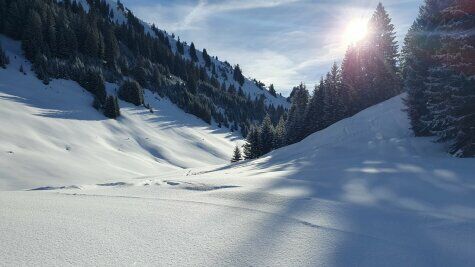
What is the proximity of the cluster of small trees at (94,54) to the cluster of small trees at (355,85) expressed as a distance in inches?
1200

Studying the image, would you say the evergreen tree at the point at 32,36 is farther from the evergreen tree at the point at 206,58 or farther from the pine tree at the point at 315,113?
the evergreen tree at the point at 206,58

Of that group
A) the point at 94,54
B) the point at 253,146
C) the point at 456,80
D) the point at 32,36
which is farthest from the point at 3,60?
the point at 456,80

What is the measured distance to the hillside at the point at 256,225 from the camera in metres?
3.95

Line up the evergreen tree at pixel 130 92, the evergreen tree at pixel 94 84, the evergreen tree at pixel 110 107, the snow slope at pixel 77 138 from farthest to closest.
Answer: the evergreen tree at pixel 130 92 → the evergreen tree at pixel 94 84 → the evergreen tree at pixel 110 107 → the snow slope at pixel 77 138

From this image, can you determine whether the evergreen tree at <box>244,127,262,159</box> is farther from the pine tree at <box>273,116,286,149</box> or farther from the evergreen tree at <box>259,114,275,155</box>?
the pine tree at <box>273,116,286,149</box>

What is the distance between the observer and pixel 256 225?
5.02 m

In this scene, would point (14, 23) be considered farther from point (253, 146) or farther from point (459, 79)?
point (459, 79)

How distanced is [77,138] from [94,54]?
3527cm

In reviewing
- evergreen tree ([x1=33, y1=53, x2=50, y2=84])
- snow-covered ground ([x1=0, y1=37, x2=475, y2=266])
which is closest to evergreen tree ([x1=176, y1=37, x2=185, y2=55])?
evergreen tree ([x1=33, y1=53, x2=50, y2=84])

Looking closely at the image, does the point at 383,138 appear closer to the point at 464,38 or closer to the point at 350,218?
the point at 464,38

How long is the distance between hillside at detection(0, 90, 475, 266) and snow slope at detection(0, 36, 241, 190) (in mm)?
18293

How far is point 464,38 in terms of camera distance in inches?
568

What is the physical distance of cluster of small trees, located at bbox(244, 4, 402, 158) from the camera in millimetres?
39844

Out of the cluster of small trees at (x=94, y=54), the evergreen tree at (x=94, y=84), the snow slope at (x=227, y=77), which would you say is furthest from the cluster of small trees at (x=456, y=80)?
the snow slope at (x=227, y=77)
